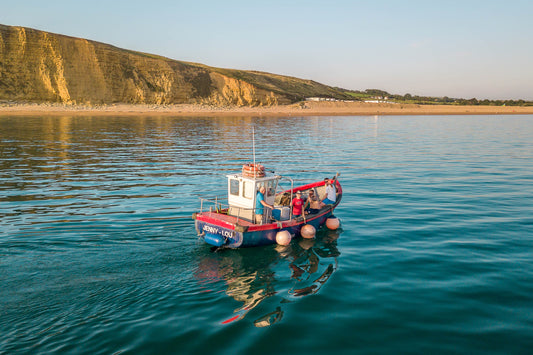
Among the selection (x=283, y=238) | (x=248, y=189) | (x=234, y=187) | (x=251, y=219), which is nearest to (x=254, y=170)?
(x=248, y=189)

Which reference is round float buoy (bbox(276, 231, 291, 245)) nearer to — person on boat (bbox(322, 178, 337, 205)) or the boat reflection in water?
the boat reflection in water

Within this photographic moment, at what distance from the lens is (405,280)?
41.7 ft

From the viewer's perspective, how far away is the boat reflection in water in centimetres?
1117

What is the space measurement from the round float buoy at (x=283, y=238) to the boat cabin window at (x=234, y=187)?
2.75m

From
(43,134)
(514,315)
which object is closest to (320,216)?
(514,315)

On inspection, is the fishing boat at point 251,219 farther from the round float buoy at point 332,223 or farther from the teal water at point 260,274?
the teal water at point 260,274

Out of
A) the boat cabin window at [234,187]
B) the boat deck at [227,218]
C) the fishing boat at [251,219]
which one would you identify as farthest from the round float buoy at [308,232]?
the boat cabin window at [234,187]

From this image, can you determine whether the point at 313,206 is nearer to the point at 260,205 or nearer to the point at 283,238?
the point at 260,205

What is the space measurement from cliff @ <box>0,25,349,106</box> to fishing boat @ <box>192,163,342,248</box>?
89.0 meters

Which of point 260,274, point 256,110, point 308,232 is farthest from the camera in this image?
point 256,110

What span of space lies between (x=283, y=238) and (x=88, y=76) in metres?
97.0

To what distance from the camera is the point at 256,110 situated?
12275 cm

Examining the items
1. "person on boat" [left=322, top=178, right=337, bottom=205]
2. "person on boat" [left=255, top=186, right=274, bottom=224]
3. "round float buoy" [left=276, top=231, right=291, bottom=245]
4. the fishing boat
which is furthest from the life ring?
"person on boat" [left=322, top=178, right=337, bottom=205]

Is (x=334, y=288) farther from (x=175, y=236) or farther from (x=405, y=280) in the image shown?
A: (x=175, y=236)
